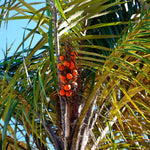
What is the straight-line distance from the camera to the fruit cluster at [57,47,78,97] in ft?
2.97

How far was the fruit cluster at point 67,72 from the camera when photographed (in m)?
0.90

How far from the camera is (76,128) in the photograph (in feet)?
3.59

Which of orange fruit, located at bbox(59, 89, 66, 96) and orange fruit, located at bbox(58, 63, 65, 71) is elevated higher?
orange fruit, located at bbox(58, 63, 65, 71)

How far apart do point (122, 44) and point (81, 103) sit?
0.34 meters

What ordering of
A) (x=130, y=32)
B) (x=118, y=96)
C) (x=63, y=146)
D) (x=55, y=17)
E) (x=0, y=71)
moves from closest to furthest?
(x=55, y=17), (x=130, y=32), (x=63, y=146), (x=0, y=71), (x=118, y=96)

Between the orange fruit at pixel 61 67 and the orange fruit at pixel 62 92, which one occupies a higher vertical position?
the orange fruit at pixel 61 67

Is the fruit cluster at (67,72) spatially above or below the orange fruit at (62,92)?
above

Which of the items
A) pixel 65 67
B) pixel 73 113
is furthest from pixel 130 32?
pixel 73 113

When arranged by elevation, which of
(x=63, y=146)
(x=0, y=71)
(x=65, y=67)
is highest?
(x=0, y=71)

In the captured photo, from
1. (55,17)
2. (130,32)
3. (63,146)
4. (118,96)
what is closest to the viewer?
(55,17)

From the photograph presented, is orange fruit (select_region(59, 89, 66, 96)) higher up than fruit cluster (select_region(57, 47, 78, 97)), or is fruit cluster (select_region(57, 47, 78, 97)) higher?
fruit cluster (select_region(57, 47, 78, 97))

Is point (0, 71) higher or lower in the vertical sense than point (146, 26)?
higher

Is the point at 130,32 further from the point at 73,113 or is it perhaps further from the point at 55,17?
the point at 73,113

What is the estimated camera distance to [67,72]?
3.01 feet
